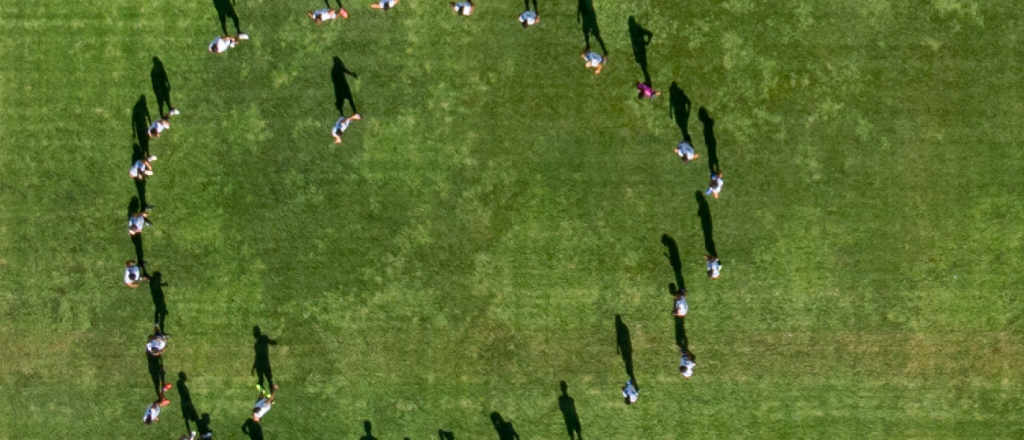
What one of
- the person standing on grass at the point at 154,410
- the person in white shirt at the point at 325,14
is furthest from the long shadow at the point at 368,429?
the person in white shirt at the point at 325,14

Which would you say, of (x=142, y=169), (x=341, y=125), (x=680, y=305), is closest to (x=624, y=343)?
(x=680, y=305)

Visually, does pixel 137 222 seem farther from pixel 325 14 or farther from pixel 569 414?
pixel 569 414

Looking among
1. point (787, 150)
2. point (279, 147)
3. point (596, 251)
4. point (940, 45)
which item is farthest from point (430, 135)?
point (940, 45)

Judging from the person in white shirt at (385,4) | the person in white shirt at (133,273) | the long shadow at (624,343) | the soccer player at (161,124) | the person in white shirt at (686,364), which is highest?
the person in white shirt at (385,4)

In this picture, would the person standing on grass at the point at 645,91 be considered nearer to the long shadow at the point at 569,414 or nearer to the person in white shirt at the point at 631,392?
the person in white shirt at the point at 631,392

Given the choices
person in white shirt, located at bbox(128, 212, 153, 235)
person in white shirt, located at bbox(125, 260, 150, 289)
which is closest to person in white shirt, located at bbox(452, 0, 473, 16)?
person in white shirt, located at bbox(128, 212, 153, 235)

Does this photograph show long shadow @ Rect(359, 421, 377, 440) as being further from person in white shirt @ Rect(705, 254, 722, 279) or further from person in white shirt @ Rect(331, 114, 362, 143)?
person in white shirt @ Rect(705, 254, 722, 279)
